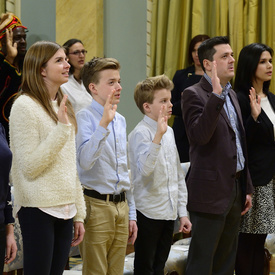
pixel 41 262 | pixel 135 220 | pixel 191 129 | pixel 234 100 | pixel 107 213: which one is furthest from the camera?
pixel 234 100

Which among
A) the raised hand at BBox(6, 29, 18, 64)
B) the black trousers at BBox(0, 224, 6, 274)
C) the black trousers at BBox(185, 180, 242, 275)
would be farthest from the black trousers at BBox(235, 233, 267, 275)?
the raised hand at BBox(6, 29, 18, 64)

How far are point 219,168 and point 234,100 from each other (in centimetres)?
47

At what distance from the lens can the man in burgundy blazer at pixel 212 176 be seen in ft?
9.11

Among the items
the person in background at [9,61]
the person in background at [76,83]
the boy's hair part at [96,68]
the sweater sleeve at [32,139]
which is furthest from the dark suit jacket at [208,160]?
the person in background at [9,61]

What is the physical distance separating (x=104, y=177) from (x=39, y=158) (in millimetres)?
460

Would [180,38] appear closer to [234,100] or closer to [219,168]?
[234,100]

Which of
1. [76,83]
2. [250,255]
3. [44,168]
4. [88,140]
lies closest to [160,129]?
[88,140]

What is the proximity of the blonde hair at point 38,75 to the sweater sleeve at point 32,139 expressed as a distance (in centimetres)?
4

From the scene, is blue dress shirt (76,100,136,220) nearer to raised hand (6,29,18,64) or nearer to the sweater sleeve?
the sweater sleeve

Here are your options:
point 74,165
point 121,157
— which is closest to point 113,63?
point 121,157

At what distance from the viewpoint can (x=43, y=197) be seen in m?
2.07

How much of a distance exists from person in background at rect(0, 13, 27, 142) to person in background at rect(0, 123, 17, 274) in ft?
6.24

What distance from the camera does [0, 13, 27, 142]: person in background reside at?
3947 mm

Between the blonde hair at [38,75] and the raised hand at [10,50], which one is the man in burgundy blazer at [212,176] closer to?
the blonde hair at [38,75]
